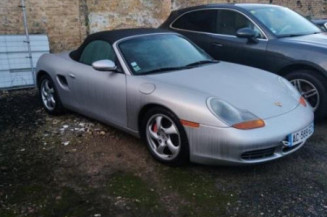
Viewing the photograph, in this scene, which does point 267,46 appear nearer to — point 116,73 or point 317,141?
point 317,141

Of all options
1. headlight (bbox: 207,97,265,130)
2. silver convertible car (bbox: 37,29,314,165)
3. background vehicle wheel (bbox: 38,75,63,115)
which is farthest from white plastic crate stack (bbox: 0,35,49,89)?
headlight (bbox: 207,97,265,130)

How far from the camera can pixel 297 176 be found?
3.69 m

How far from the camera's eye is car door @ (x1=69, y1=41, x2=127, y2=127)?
4309 mm

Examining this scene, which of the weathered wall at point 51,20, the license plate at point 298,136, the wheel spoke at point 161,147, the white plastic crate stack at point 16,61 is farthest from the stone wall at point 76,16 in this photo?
the license plate at point 298,136

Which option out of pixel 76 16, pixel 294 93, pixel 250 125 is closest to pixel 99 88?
pixel 250 125

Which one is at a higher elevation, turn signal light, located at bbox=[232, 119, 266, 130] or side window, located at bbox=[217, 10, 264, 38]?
side window, located at bbox=[217, 10, 264, 38]

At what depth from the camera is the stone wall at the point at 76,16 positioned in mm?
8031

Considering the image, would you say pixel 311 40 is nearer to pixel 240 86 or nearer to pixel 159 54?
pixel 240 86

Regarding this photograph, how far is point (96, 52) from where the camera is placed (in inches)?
193

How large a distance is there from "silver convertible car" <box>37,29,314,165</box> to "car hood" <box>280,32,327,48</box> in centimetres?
113

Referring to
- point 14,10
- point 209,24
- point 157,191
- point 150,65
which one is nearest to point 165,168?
point 157,191

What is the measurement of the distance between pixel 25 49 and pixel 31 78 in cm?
60

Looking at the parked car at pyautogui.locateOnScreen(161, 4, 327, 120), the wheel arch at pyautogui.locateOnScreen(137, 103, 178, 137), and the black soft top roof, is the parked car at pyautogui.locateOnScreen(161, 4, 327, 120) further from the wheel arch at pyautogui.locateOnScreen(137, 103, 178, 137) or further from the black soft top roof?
the wheel arch at pyautogui.locateOnScreen(137, 103, 178, 137)

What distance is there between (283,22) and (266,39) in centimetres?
65
